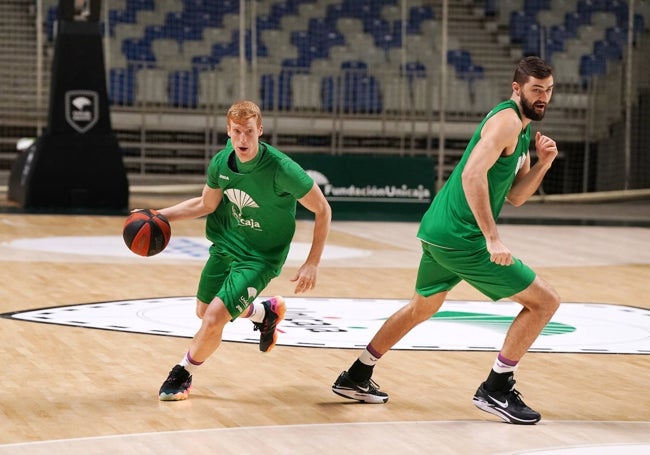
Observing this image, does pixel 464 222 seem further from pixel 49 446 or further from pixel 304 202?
pixel 49 446

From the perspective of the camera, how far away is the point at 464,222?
18.9 feet

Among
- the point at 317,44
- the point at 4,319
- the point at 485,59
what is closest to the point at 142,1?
the point at 317,44

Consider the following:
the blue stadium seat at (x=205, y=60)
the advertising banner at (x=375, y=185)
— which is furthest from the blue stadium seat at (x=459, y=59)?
the advertising banner at (x=375, y=185)

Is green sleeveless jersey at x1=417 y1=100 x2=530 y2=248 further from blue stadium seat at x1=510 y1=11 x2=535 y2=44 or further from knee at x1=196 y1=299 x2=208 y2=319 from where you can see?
blue stadium seat at x1=510 y1=11 x2=535 y2=44

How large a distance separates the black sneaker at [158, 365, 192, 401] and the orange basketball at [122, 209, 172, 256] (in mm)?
588

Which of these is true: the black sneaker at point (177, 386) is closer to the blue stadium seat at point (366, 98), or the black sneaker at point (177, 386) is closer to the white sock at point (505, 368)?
the white sock at point (505, 368)

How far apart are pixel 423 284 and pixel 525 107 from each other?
0.97 meters

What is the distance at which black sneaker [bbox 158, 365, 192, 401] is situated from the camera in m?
5.95

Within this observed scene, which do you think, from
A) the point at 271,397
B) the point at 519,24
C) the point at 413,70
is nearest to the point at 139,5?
the point at 413,70

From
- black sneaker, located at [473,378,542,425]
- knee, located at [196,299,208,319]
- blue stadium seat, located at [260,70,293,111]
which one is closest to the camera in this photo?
black sneaker, located at [473,378,542,425]

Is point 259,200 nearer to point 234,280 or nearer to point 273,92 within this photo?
point 234,280

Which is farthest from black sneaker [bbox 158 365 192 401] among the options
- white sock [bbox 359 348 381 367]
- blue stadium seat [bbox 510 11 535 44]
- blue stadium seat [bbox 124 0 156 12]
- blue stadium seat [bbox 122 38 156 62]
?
blue stadium seat [bbox 510 11 535 44]

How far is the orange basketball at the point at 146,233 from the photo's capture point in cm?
598

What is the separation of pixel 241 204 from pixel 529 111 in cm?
147
